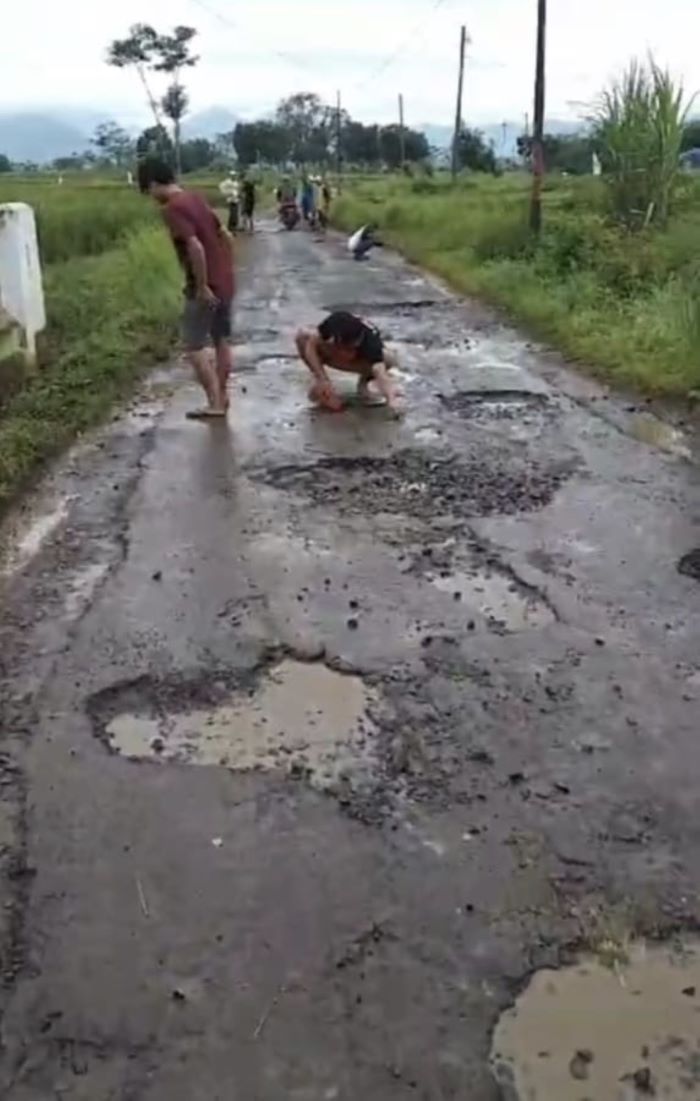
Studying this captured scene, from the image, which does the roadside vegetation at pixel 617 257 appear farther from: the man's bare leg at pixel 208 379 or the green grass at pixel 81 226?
the green grass at pixel 81 226

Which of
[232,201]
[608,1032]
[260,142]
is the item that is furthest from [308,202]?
[260,142]

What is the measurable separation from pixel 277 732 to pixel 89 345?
22.7ft

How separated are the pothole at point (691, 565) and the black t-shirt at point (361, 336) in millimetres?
3338

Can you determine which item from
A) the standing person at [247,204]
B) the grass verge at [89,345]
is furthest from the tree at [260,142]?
the grass verge at [89,345]

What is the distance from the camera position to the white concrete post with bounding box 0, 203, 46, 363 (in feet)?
28.6

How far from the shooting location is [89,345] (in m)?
9.91

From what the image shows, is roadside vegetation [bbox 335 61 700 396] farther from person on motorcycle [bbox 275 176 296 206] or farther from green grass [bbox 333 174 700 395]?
person on motorcycle [bbox 275 176 296 206]

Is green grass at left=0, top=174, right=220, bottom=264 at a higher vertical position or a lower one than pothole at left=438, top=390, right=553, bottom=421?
higher

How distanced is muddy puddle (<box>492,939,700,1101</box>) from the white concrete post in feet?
23.9

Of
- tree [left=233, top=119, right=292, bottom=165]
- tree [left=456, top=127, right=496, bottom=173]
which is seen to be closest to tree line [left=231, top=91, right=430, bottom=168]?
tree [left=233, top=119, right=292, bottom=165]

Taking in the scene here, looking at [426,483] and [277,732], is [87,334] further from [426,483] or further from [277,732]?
[277,732]

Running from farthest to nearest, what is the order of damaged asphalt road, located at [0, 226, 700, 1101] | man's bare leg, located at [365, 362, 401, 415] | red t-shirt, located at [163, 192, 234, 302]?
man's bare leg, located at [365, 362, 401, 415] → red t-shirt, located at [163, 192, 234, 302] → damaged asphalt road, located at [0, 226, 700, 1101]

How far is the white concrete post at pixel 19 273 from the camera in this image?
8.71m

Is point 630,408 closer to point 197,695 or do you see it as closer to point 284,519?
point 284,519
